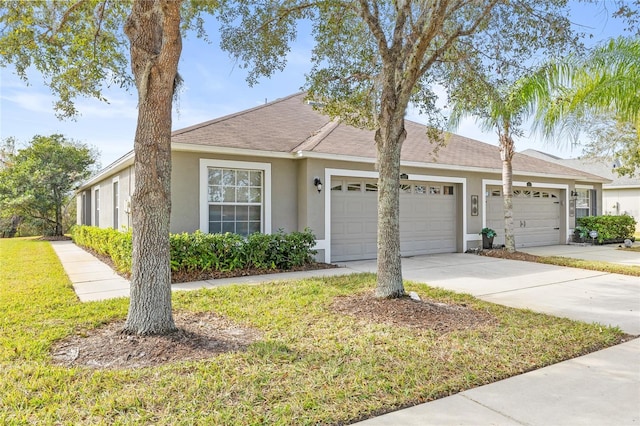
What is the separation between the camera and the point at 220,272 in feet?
27.1

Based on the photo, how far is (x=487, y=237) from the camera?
12797mm

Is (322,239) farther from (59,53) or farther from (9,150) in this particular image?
(9,150)

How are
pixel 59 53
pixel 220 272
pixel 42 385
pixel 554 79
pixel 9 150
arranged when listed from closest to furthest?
pixel 42 385 < pixel 59 53 < pixel 220 272 < pixel 554 79 < pixel 9 150

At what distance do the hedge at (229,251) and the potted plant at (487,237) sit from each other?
247 inches

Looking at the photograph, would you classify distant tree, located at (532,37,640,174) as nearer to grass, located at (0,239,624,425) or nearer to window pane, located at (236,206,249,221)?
grass, located at (0,239,624,425)

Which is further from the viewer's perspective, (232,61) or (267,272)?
(267,272)

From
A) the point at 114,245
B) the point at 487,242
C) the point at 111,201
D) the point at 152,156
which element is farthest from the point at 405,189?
the point at 111,201

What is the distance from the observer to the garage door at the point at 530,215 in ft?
45.1

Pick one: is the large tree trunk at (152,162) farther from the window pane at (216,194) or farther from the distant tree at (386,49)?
the window pane at (216,194)

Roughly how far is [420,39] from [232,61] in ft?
10.9

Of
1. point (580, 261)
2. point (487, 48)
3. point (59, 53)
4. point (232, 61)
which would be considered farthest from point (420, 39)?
point (580, 261)

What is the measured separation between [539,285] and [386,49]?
5234mm

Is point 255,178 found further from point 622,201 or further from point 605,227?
point 622,201

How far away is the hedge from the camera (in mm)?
7910
